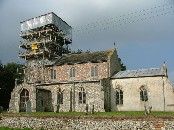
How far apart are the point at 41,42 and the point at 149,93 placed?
85.8ft

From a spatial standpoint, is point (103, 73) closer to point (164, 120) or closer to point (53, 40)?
point (53, 40)

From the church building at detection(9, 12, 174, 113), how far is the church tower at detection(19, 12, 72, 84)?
200mm

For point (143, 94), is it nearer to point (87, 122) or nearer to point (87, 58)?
point (87, 58)

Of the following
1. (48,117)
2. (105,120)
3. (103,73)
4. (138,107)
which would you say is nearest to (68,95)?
(103,73)

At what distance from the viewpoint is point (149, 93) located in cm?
4284

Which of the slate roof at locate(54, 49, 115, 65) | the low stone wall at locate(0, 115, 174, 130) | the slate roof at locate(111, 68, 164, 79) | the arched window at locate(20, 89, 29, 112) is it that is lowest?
the low stone wall at locate(0, 115, 174, 130)

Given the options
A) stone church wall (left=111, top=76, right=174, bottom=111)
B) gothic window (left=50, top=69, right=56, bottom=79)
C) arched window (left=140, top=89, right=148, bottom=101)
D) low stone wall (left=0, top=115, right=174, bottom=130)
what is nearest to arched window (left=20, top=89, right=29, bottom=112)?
gothic window (left=50, top=69, right=56, bottom=79)

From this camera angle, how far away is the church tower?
55.4 meters

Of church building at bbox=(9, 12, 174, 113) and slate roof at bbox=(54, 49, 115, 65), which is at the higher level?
slate roof at bbox=(54, 49, 115, 65)

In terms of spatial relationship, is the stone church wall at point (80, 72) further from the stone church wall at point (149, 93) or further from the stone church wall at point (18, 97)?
the stone church wall at point (18, 97)

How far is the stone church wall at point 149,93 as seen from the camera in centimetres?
4156

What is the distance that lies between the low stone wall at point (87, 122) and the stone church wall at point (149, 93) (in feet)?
48.6

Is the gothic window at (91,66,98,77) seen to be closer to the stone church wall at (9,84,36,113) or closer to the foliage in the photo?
the stone church wall at (9,84,36,113)

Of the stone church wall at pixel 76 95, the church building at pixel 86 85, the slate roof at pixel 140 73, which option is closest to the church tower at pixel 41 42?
the church building at pixel 86 85
